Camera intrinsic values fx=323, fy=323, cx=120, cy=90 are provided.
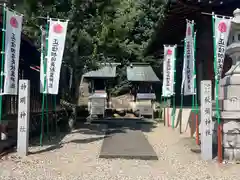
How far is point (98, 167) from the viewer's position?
673cm

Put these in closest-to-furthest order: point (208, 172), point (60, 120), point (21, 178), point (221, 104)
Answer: point (21, 178)
point (208, 172)
point (221, 104)
point (60, 120)

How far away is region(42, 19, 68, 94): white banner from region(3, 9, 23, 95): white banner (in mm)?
1095

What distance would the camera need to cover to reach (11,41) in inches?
297

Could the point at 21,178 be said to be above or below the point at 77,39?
below

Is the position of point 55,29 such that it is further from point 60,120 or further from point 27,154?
point 60,120

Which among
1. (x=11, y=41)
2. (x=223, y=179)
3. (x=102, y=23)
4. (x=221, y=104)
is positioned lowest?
(x=223, y=179)

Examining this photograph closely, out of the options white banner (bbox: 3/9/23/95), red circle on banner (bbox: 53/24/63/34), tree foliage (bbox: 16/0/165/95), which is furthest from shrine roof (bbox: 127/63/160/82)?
white banner (bbox: 3/9/23/95)

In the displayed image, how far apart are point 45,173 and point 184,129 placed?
6858 millimetres

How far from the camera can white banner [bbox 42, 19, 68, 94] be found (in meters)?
8.67

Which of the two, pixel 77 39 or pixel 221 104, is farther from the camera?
pixel 77 39

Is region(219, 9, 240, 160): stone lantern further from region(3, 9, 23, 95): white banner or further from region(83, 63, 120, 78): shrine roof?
region(83, 63, 120, 78): shrine roof

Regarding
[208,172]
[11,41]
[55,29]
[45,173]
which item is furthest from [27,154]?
[208,172]

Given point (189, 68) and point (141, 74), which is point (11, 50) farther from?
point (141, 74)

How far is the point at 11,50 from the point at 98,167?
3.40m
